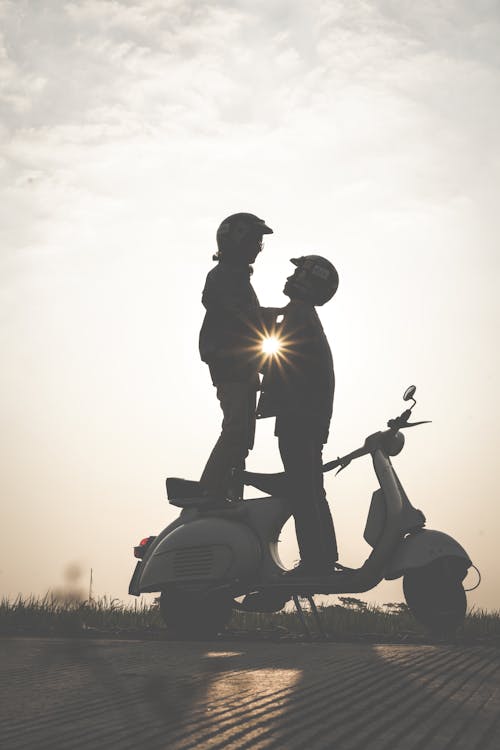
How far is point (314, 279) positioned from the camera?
568cm

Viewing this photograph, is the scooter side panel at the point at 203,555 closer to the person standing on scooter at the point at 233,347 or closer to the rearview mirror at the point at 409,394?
the person standing on scooter at the point at 233,347

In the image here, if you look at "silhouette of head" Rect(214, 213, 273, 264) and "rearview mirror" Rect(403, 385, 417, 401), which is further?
Result: "silhouette of head" Rect(214, 213, 273, 264)

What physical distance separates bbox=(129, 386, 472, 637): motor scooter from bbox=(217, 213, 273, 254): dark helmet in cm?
142

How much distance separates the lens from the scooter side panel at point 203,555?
5.21 m

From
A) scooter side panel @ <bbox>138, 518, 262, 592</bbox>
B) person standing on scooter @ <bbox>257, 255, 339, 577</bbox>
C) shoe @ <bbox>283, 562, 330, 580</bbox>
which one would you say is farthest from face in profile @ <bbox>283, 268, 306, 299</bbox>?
shoe @ <bbox>283, 562, 330, 580</bbox>

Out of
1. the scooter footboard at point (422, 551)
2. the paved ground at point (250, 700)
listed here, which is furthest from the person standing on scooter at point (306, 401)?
the paved ground at point (250, 700)

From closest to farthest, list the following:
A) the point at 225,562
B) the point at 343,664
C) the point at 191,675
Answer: the point at 191,675
the point at 343,664
the point at 225,562

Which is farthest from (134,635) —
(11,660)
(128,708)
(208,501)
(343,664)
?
(128,708)

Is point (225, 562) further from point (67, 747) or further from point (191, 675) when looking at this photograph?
point (67, 747)

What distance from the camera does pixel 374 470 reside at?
5.33 m

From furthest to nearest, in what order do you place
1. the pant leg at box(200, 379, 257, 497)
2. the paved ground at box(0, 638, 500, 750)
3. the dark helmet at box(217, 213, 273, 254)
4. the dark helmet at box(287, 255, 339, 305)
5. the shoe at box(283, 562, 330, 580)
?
the dark helmet at box(217, 213, 273, 254) → the dark helmet at box(287, 255, 339, 305) → the pant leg at box(200, 379, 257, 497) → the shoe at box(283, 562, 330, 580) → the paved ground at box(0, 638, 500, 750)

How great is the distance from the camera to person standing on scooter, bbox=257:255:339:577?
5.20 meters

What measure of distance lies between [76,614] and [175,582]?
947 millimetres

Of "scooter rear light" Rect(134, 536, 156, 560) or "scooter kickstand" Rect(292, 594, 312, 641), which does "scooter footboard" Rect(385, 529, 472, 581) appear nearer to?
"scooter kickstand" Rect(292, 594, 312, 641)
